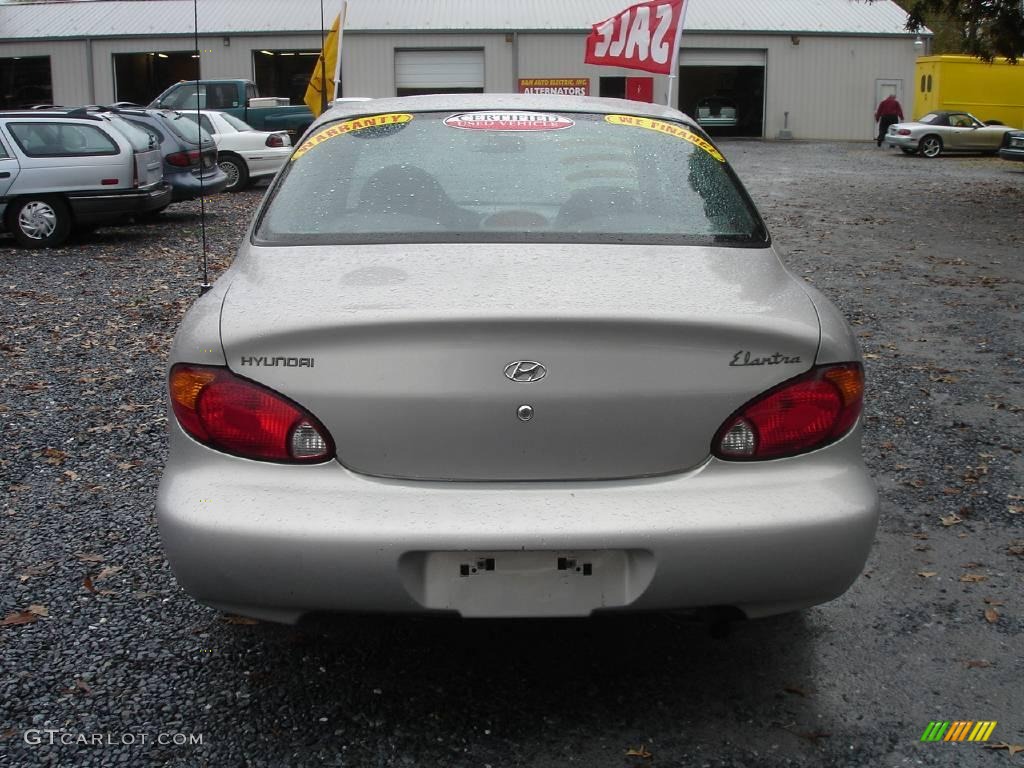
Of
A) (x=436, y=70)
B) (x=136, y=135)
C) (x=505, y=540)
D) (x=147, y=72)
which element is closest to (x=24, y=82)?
(x=147, y=72)

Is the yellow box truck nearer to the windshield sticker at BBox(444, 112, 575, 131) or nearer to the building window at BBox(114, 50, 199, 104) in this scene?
the building window at BBox(114, 50, 199, 104)

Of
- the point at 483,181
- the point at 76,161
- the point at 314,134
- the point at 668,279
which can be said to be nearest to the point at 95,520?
the point at 314,134

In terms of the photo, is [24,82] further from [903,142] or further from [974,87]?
[974,87]

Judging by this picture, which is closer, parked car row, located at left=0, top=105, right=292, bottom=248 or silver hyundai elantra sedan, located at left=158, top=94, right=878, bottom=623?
silver hyundai elantra sedan, located at left=158, top=94, right=878, bottom=623

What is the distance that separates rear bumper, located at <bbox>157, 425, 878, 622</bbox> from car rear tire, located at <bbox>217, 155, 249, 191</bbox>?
57.7ft

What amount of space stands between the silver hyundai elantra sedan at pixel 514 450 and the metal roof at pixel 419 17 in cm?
3597

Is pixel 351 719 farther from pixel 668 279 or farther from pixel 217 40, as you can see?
pixel 217 40

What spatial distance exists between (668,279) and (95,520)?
2668 millimetres

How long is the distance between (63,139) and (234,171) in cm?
645

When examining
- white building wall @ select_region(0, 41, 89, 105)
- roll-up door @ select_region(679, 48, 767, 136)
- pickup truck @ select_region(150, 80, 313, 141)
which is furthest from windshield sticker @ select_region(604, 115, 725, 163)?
white building wall @ select_region(0, 41, 89, 105)

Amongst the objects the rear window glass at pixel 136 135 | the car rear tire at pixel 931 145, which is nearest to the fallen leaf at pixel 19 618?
the rear window glass at pixel 136 135

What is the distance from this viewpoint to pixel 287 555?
263cm

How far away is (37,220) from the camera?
13.1m

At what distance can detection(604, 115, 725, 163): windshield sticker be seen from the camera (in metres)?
3.95
